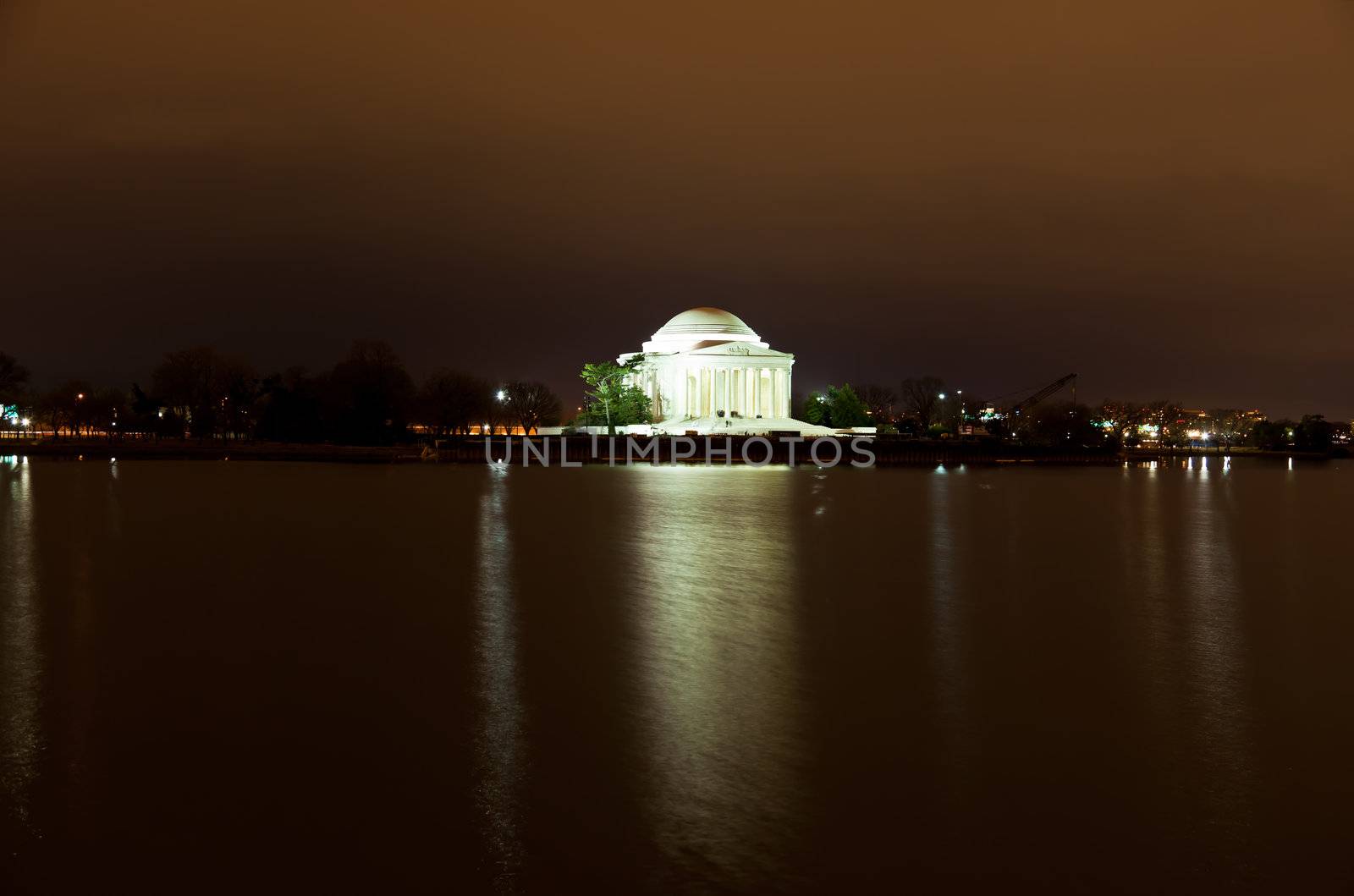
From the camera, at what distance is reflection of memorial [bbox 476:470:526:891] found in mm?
9102

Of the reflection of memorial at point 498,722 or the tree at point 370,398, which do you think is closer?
the reflection of memorial at point 498,722

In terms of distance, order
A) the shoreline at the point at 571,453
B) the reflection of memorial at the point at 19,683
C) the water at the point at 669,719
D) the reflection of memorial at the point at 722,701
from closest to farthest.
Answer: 1. the water at the point at 669,719
2. the reflection of memorial at the point at 722,701
3. the reflection of memorial at the point at 19,683
4. the shoreline at the point at 571,453

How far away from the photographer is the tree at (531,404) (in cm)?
14244

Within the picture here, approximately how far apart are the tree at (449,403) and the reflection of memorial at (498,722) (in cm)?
10427

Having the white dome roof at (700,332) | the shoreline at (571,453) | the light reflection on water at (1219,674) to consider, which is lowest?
the light reflection on water at (1219,674)

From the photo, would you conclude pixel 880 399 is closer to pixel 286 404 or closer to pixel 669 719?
pixel 286 404

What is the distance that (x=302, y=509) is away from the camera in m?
40.1

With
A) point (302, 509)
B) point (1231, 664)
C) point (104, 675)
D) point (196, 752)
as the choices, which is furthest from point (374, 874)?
point (302, 509)

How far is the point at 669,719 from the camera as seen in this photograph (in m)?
12.2

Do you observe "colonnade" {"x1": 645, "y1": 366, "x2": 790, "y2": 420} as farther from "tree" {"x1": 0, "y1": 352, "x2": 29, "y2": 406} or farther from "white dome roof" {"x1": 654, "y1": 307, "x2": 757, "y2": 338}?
"tree" {"x1": 0, "y1": 352, "x2": 29, "y2": 406}

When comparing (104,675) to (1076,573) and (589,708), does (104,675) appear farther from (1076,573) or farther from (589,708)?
(1076,573)

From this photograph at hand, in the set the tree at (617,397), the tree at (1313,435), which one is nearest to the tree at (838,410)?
the tree at (617,397)

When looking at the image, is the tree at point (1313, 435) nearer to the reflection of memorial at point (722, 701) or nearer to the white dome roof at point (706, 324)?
the white dome roof at point (706, 324)

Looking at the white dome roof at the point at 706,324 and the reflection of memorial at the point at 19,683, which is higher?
the white dome roof at the point at 706,324
